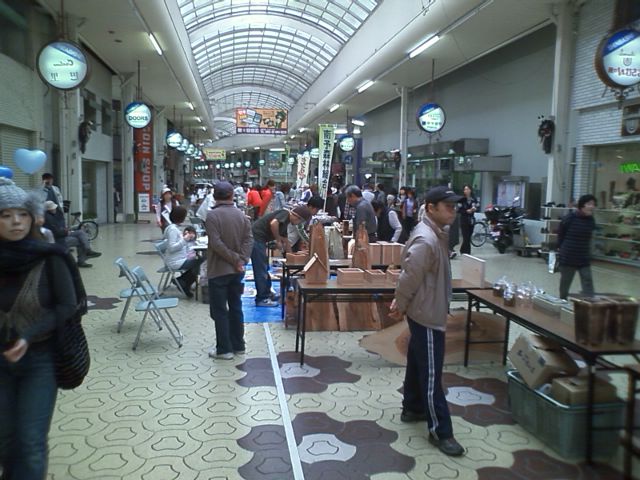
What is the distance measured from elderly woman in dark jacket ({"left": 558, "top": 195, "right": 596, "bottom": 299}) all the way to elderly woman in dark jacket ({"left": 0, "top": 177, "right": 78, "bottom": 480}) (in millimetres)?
5993

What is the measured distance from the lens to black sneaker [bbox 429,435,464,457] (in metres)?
3.45

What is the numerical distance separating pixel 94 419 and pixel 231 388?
1.09m

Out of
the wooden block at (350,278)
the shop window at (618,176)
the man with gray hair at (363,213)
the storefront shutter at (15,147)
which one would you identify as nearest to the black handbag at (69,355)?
the wooden block at (350,278)

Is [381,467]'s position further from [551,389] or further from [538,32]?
[538,32]

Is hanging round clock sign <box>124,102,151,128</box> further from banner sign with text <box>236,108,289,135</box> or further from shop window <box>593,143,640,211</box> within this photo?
banner sign with text <box>236,108,289,135</box>

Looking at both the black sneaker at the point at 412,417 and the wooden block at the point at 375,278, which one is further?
the wooden block at the point at 375,278

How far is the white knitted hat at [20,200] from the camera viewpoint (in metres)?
2.37

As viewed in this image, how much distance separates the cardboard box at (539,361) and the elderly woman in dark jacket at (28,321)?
118 inches

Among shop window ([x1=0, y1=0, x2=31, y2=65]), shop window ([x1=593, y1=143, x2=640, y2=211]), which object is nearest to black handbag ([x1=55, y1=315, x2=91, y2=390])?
shop window ([x1=593, y1=143, x2=640, y2=211])

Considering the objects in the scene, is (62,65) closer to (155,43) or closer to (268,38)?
(155,43)

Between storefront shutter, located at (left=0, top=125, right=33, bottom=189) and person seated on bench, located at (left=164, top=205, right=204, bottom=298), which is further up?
storefront shutter, located at (left=0, top=125, right=33, bottom=189)

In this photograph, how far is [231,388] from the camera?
457 centimetres

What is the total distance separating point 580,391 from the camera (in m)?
3.46

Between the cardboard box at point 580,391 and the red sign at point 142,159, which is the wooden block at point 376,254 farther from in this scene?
the red sign at point 142,159
